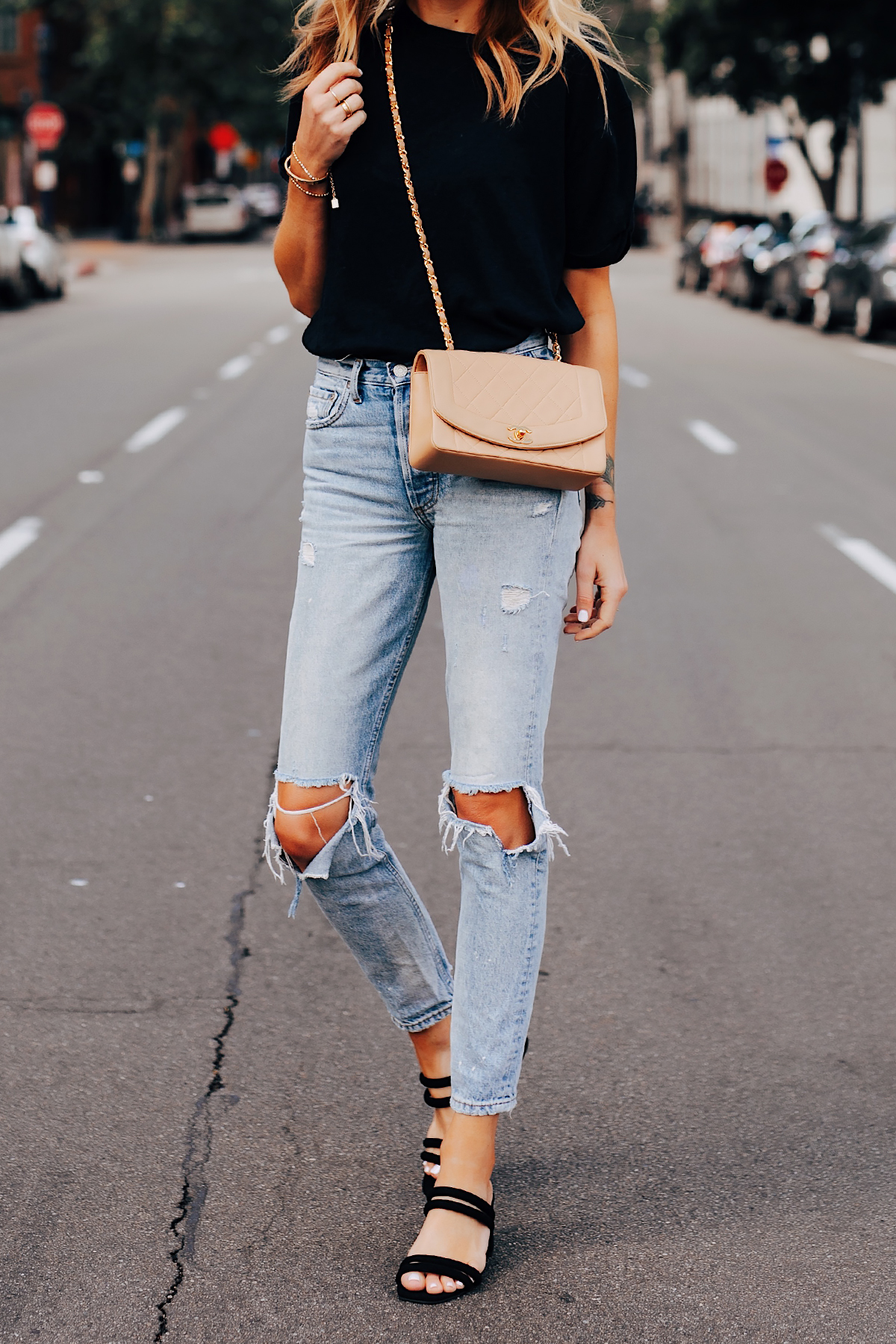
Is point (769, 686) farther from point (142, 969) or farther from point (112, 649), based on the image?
point (142, 969)

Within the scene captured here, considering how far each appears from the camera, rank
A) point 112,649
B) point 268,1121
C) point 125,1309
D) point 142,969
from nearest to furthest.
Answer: point 125,1309 → point 268,1121 → point 142,969 → point 112,649

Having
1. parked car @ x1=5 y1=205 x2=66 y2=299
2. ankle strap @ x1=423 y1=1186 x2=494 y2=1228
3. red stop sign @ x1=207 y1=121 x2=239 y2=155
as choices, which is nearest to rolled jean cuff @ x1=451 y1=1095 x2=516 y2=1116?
ankle strap @ x1=423 y1=1186 x2=494 y2=1228

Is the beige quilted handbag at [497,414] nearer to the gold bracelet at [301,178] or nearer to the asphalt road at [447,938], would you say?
the gold bracelet at [301,178]

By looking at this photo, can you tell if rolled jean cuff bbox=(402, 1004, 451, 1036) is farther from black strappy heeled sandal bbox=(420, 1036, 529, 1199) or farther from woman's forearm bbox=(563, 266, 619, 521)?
woman's forearm bbox=(563, 266, 619, 521)

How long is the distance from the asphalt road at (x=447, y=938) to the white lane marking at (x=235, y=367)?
346 inches

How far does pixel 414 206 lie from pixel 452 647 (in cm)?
61

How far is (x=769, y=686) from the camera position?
612 centimetres

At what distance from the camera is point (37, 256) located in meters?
27.3

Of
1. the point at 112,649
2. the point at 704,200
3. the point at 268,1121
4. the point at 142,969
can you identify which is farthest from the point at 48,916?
the point at 704,200

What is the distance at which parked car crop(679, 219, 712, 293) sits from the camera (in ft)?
111

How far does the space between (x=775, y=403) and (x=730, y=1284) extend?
13333mm

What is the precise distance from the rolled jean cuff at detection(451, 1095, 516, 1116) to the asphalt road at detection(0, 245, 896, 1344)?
221mm

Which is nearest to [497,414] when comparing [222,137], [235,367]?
[235,367]

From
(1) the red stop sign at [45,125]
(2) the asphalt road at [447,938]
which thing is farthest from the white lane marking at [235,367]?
(1) the red stop sign at [45,125]
